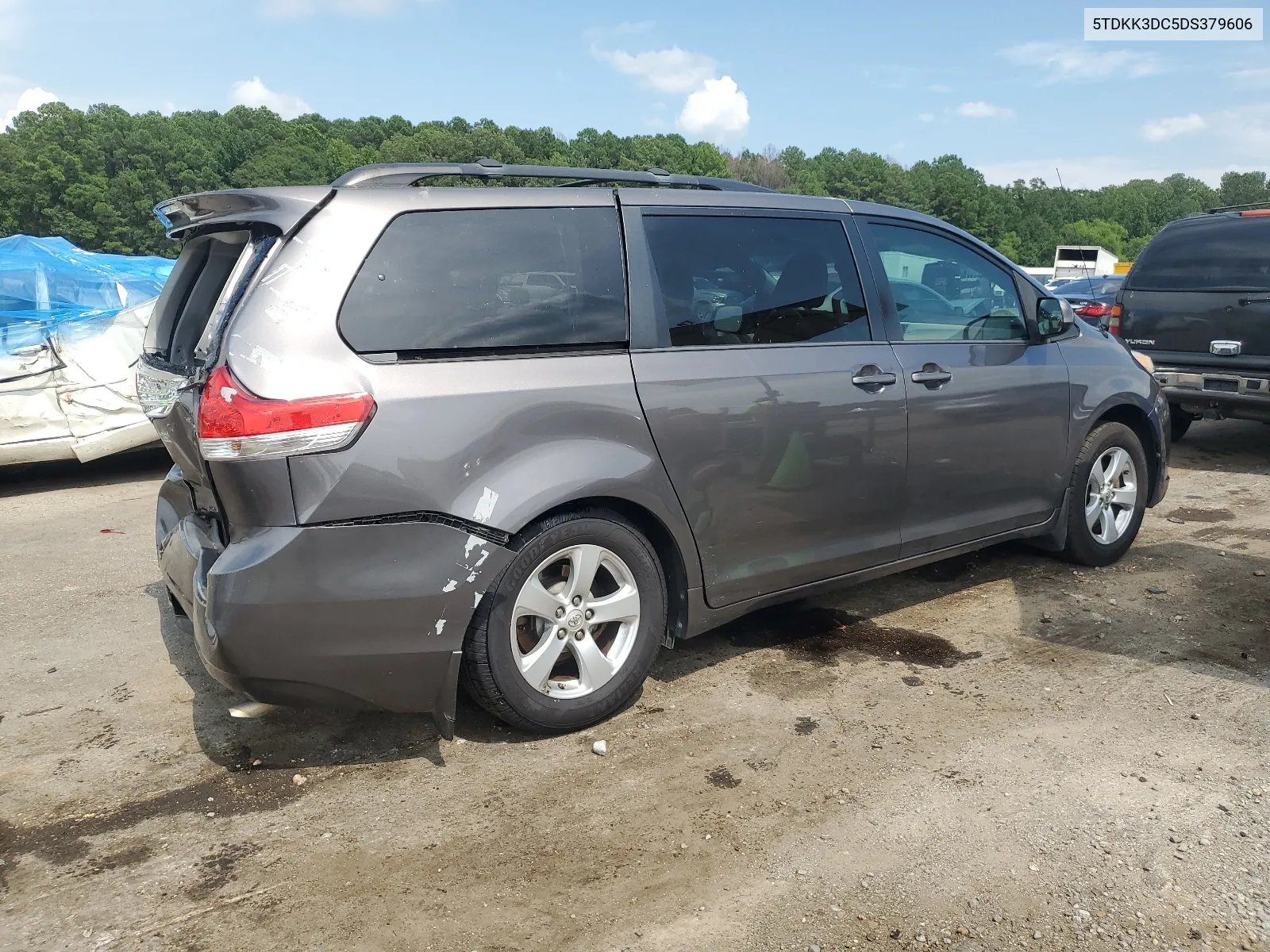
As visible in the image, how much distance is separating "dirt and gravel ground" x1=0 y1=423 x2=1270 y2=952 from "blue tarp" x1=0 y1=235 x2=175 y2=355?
337 cm

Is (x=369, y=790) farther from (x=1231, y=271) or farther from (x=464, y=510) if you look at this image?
(x=1231, y=271)

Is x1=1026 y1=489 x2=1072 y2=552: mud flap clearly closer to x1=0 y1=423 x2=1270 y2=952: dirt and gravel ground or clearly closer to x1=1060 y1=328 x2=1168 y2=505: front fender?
x1=1060 y1=328 x2=1168 y2=505: front fender

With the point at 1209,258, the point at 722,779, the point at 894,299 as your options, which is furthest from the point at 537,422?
the point at 1209,258

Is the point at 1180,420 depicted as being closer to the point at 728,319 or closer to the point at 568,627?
the point at 728,319

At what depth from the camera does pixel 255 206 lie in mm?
3252

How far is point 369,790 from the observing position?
10.6 ft

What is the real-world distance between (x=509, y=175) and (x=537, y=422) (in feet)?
3.44

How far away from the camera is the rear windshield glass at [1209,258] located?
767 centimetres

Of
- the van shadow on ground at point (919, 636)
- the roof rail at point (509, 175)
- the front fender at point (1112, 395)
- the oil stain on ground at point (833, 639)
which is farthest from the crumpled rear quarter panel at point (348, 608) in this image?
the front fender at point (1112, 395)

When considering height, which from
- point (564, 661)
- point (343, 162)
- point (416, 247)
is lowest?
point (564, 661)

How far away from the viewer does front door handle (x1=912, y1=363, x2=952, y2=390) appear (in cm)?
426

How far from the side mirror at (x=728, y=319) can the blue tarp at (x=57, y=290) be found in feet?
17.1

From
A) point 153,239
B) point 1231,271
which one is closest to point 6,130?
point 153,239

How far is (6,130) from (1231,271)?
92960 millimetres
